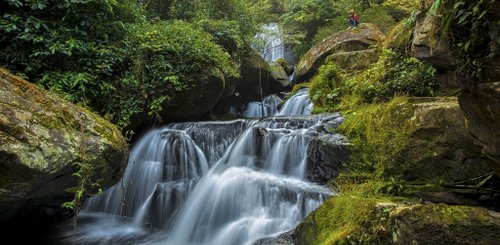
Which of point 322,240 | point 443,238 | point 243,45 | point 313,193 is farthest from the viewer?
point 243,45

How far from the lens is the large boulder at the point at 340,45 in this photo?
11289 mm

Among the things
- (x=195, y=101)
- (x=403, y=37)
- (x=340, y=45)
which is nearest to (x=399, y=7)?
(x=340, y=45)

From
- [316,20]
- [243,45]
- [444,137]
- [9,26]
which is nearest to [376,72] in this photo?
[444,137]

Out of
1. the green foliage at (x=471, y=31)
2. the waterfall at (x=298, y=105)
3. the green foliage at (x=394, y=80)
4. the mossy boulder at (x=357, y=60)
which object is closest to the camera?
the green foliage at (x=471, y=31)

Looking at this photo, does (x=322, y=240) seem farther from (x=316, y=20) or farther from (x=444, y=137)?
(x=316, y=20)

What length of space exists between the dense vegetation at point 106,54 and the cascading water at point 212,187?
3.87 feet

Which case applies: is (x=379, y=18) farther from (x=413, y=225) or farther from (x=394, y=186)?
(x=413, y=225)

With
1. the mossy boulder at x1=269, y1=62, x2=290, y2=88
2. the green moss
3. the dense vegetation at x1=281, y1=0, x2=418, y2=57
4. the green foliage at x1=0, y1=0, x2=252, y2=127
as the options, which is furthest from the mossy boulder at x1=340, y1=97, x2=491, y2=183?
the dense vegetation at x1=281, y1=0, x2=418, y2=57

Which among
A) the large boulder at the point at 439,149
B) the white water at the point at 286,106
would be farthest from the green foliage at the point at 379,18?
the large boulder at the point at 439,149

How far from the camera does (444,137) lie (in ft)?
14.4

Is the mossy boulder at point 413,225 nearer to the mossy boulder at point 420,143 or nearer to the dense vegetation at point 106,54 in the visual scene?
the mossy boulder at point 420,143

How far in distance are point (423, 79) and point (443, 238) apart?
11.6 feet

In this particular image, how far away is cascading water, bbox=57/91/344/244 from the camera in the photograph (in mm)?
5309

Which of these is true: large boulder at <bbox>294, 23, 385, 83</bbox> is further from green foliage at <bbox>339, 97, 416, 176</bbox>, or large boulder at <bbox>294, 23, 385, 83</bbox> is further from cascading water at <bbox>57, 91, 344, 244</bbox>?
green foliage at <bbox>339, 97, 416, 176</bbox>
